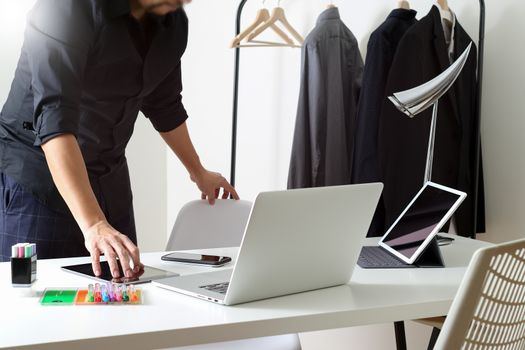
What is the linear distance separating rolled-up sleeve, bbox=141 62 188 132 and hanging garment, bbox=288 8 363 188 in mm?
761

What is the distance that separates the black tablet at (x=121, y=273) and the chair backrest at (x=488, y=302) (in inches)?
25.0

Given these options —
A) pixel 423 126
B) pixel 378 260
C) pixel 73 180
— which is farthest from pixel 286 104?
pixel 73 180

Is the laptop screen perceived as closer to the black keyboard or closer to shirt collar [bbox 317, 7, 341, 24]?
the black keyboard

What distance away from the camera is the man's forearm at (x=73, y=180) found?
1438 mm

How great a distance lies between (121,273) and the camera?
1.42 metres

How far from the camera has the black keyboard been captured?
158cm

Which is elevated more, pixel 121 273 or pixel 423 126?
pixel 423 126

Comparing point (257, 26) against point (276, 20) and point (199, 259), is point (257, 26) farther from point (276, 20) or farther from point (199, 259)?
point (199, 259)

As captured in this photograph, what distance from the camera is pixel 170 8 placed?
68.9 inches

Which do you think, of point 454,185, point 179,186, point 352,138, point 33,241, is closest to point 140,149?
point 179,186

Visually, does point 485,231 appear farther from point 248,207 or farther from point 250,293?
point 250,293

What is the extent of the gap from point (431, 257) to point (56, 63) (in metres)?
0.93

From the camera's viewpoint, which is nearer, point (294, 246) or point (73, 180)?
point (294, 246)

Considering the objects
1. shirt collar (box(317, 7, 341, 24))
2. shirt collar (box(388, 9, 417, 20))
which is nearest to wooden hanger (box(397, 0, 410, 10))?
shirt collar (box(388, 9, 417, 20))
